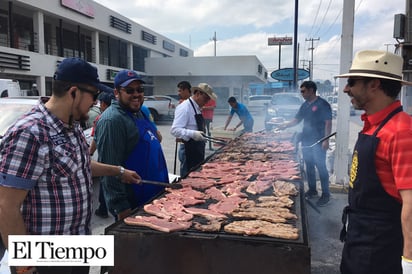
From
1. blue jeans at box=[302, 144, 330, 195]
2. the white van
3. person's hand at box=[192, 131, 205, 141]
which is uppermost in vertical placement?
the white van

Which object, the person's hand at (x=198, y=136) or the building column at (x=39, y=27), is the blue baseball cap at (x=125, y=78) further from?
the building column at (x=39, y=27)

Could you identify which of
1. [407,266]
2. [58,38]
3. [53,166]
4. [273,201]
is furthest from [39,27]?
[407,266]

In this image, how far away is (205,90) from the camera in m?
5.66

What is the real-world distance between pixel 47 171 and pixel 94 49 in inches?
1027

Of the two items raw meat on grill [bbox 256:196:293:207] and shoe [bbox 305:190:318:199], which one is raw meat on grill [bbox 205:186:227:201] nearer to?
raw meat on grill [bbox 256:196:293:207]

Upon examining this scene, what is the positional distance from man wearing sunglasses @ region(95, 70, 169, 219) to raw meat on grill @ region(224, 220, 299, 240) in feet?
3.48

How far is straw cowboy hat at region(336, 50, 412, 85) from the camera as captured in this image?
2016mm

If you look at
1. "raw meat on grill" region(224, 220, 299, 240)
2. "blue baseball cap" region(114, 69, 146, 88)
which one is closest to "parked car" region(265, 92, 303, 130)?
"blue baseball cap" region(114, 69, 146, 88)

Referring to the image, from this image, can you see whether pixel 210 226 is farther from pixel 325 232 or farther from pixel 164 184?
pixel 325 232

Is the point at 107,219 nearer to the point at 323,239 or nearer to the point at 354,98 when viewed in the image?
the point at 323,239

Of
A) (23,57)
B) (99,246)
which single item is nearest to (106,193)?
(99,246)

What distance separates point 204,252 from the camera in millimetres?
2145

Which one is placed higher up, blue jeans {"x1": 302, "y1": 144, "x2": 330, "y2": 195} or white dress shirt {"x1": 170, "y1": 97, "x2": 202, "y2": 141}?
white dress shirt {"x1": 170, "y1": 97, "x2": 202, "y2": 141}

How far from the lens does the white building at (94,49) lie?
63.5ft
